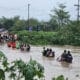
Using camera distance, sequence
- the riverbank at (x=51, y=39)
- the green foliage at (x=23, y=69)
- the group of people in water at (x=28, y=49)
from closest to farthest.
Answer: the green foliage at (x=23, y=69), the group of people in water at (x=28, y=49), the riverbank at (x=51, y=39)

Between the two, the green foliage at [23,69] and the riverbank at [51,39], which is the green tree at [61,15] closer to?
the riverbank at [51,39]

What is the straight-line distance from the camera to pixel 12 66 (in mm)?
4648

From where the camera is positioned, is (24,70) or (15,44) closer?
(24,70)

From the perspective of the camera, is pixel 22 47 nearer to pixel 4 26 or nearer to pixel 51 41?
pixel 51 41

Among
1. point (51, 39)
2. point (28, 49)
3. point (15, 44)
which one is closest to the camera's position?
point (28, 49)

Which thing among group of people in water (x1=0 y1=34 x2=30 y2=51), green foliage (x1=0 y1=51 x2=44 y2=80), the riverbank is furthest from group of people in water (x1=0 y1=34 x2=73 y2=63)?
green foliage (x1=0 y1=51 x2=44 y2=80)

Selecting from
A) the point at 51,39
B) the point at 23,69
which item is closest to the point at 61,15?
the point at 51,39

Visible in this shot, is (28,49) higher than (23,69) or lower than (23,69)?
lower

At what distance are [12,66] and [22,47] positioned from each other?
118 ft

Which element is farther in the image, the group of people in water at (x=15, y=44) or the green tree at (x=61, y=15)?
the green tree at (x=61, y=15)

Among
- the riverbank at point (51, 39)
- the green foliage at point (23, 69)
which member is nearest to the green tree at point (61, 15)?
the riverbank at point (51, 39)

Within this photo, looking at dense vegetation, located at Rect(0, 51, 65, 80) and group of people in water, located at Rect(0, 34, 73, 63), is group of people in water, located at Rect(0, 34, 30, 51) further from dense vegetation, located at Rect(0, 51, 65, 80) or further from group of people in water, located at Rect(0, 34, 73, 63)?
dense vegetation, located at Rect(0, 51, 65, 80)

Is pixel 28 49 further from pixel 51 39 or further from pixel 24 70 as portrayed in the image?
pixel 24 70

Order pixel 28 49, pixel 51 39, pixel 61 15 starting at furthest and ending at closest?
pixel 61 15 → pixel 51 39 → pixel 28 49
